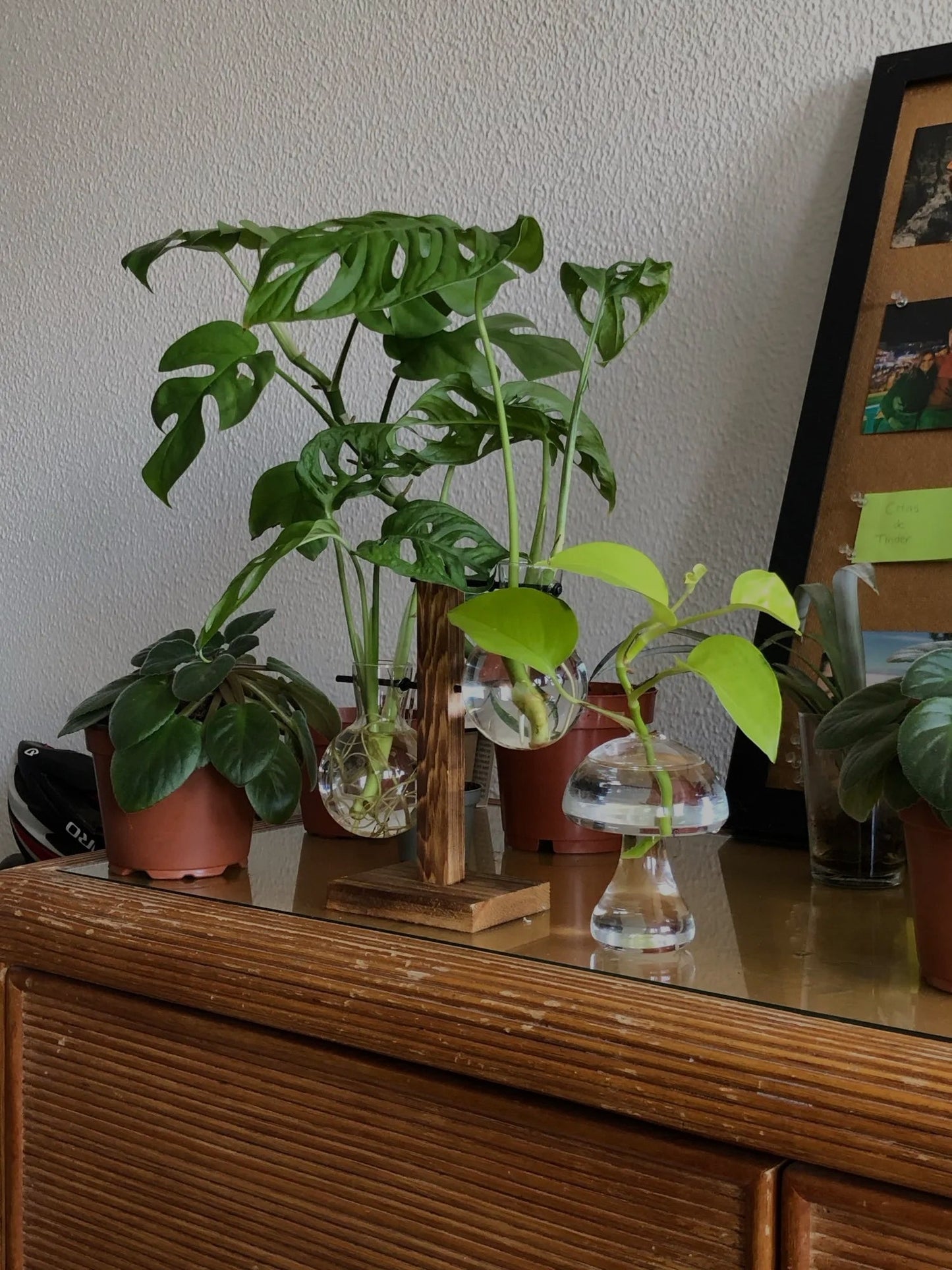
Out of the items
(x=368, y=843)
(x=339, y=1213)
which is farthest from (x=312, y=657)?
(x=339, y=1213)

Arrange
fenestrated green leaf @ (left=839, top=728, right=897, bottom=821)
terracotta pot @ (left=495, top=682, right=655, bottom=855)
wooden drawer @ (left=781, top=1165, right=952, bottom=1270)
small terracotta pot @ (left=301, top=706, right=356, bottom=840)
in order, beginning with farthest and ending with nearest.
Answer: small terracotta pot @ (left=301, top=706, right=356, bottom=840), terracotta pot @ (left=495, top=682, right=655, bottom=855), fenestrated green leaf @ (left=839, top=728, right=897, bottom=821), wooden drawer @ (left=781, top=1165, right=952, bottom=1270)

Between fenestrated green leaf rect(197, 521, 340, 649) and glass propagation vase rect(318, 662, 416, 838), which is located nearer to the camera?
fenestrated green leaf rect(197, 521, 340, 649)

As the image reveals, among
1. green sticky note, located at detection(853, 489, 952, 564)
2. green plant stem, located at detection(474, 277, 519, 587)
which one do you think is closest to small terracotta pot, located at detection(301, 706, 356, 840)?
green plant stem, located at detection(474, 277, 519, 587)

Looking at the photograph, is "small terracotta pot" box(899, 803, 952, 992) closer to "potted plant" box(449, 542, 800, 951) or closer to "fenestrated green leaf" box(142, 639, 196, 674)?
"potted plant" box(449, 542, 800, 951)

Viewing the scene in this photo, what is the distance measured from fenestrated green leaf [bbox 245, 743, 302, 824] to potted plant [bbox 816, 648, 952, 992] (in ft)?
1.31

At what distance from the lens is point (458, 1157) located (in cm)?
58

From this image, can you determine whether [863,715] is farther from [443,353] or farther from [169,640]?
[169,640]

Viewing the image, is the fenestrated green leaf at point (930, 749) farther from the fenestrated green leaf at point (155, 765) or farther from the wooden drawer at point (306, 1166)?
the fenestrated green leaf at point (155, 765)

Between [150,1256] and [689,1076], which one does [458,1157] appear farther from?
[150,1256]

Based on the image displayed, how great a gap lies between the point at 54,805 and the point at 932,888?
98 cm

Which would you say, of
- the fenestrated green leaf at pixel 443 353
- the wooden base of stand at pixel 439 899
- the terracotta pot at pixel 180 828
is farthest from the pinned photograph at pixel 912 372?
the terracotta pot at pixel 180 828

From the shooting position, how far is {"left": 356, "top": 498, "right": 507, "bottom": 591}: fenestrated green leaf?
665mm

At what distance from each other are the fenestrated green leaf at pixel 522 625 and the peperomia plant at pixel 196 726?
0.25 metres

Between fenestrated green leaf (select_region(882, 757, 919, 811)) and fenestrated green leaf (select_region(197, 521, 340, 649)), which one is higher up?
fenestrated green leaf (select_region(197, 521, 340, 649))
